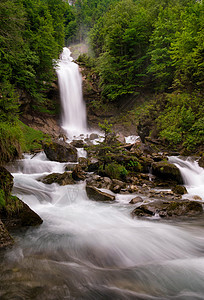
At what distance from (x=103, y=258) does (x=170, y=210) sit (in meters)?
2.45

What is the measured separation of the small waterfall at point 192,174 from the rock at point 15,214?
6042 mm

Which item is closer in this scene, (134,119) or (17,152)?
(17,152)

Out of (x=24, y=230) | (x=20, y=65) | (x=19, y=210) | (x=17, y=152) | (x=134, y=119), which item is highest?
(x=20, y=65)

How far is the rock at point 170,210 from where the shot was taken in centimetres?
467

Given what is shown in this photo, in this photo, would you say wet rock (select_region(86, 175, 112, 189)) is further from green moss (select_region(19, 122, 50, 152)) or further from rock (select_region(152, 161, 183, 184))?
green moss (select_region(19, 122, 50, 152))

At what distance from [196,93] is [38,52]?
14.9 metres

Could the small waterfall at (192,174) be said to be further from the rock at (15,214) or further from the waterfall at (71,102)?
the waterfall at (71,102)

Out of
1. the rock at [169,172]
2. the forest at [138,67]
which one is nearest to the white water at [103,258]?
the rock at [169,172]

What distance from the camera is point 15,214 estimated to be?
3.83 meters

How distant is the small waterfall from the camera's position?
7746 millimetres

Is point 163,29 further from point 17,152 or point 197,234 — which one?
point 197,234

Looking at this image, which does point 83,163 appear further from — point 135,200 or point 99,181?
point 135,200

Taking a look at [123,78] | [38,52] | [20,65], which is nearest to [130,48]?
[123,78]

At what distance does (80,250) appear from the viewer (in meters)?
3.28
